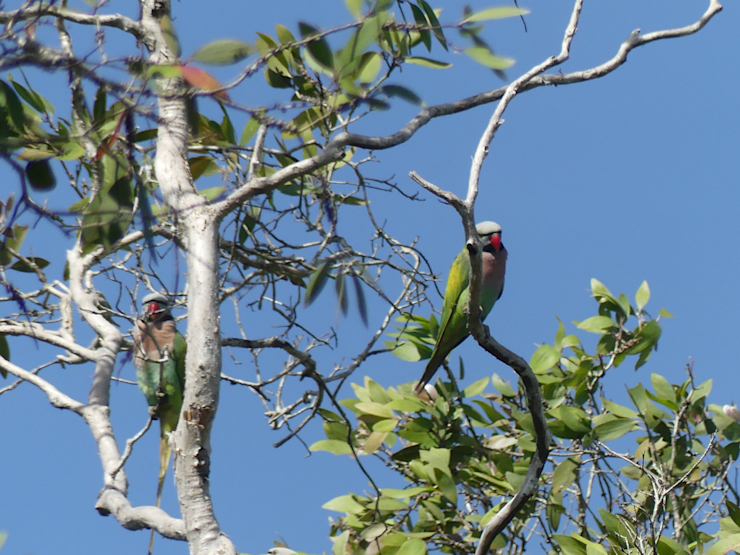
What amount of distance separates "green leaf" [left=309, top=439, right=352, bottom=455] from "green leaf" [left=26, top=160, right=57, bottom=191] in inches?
77.5

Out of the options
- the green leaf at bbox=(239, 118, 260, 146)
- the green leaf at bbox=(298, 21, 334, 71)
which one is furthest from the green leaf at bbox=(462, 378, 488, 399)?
the green leaf at bbox=(298, 21, 334, 71)

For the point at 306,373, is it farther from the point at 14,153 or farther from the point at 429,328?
the point at 14,153

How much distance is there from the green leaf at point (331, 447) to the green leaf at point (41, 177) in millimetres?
1968

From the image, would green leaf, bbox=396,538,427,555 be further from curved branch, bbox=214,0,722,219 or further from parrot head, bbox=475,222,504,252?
curved branch, bbox=214,0,722,219

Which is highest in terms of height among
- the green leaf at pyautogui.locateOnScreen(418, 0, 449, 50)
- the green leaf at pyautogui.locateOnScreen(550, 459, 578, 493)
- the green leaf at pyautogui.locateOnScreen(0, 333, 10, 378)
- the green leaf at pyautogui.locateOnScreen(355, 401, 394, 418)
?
the green leaf at pyautogui.locateOnScreen(418, 0, 449, 50)

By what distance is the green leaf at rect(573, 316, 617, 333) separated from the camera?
11.6 ft

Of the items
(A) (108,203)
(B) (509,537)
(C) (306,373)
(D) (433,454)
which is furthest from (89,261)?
(B) (509,537)

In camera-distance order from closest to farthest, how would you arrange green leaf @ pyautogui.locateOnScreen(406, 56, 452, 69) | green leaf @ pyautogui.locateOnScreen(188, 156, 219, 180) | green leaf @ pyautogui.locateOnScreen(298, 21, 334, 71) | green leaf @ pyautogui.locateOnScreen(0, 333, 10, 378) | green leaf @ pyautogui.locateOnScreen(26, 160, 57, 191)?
green leaf @ pyautogui.locateOnScreen(26, 160, 57, 191) → green leaf @ pyautogui.locateOnScreen(298, 21, 334, 71) → green leaf @ pyautogui.locateOnScreen(406, 56, 452, 69) → green leaf @ pyautogui.locateOnScreen(188, 156, 219, 180) → green leaf @ pyautogui.locateOnScreen(0, 333, 10, 378)

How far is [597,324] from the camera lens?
3.56 meters

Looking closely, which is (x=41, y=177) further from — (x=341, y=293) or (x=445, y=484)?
(x=445, y=484)

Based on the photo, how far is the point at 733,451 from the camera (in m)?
3.56

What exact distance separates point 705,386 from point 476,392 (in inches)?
47.3

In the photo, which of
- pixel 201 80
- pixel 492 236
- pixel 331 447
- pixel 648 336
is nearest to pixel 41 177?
pixel 201 80

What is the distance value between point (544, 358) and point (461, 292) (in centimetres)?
52
